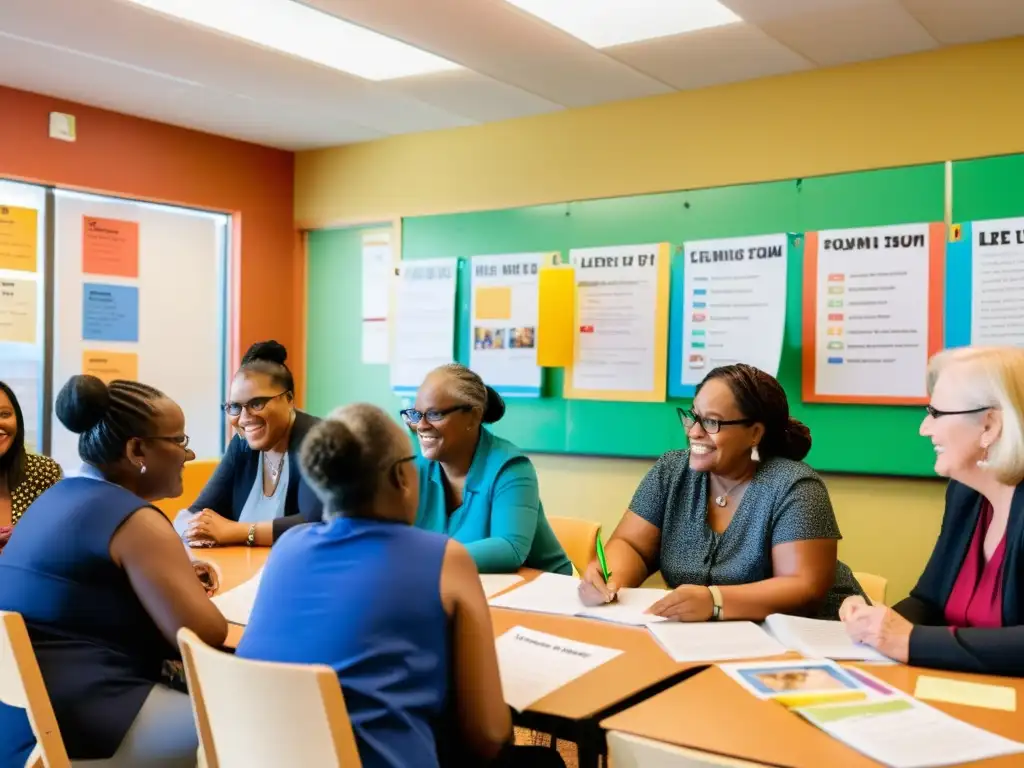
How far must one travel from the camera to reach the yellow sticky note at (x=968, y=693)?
5.46ft

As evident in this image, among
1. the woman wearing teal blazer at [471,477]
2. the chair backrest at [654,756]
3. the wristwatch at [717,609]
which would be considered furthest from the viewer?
the woman wearing teal blazer at [471,477]

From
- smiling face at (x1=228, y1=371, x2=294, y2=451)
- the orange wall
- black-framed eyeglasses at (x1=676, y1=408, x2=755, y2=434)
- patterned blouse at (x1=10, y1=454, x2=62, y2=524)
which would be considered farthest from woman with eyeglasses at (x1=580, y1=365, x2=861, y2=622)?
the orange wall

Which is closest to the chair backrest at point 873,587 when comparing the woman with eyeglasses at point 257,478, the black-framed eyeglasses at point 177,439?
the woman with eyeglasses at point 257,478

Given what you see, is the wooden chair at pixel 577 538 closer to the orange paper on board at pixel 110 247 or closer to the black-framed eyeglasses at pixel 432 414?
the black-framed eyeglasses at pixel 432 414

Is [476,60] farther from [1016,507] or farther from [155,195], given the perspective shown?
[1016,507]

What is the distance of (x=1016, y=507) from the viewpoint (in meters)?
2.05

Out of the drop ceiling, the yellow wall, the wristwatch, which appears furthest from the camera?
the yellow wall

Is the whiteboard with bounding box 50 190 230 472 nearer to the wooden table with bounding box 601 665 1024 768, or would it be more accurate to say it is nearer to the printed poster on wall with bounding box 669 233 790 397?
the printed poster on wall with bounding box 669 233 790 397

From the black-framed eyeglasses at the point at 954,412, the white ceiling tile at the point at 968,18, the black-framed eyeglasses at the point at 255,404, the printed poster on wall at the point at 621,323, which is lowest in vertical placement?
the black-framed eyeglasses at the point at 255,404

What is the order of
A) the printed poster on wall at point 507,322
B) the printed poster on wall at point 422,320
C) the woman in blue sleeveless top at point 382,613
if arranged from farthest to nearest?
the printed poster on wall at point 422,320 → the printed poster on wall at point 507,322 → the woman in blue sleeveless top at point 382,613

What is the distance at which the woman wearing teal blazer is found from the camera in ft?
9.11

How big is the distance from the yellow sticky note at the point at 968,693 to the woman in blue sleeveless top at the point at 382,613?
0.75 metres

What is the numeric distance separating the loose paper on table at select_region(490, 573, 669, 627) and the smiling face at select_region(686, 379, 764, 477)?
37 cm

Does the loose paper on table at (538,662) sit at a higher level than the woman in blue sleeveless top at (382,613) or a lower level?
lower
